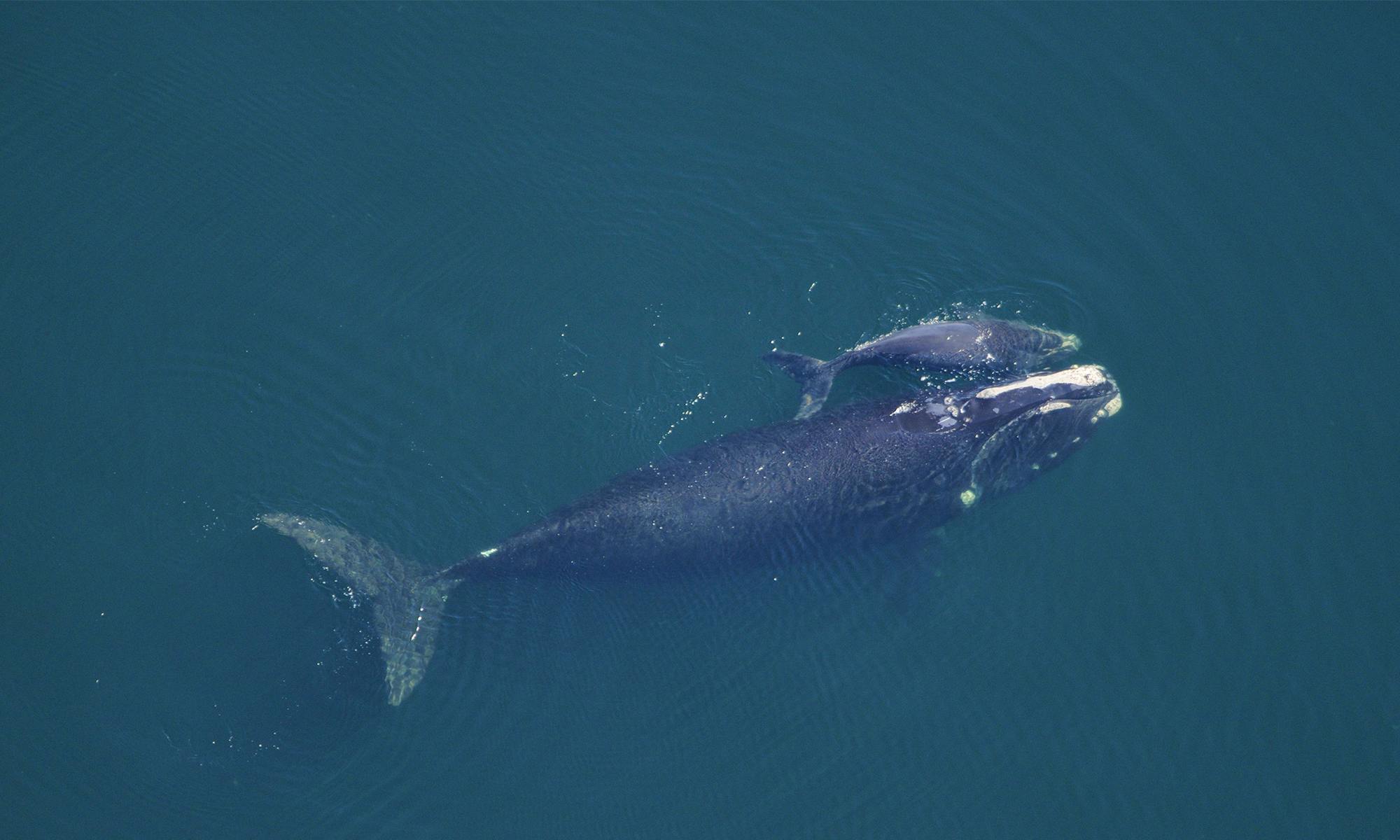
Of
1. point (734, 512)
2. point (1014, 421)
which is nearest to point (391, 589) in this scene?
point (734, 512)

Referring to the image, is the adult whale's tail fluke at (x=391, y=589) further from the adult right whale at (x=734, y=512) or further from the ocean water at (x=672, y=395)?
the ocean water at (x=672, y=395)

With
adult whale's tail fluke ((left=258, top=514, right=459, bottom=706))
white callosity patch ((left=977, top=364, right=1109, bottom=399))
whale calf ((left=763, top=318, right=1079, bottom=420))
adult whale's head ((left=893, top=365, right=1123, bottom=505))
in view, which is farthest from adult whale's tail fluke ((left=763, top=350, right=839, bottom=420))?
adult whale's tail fluke ((left=258, top=514, right=459, bottom=706))

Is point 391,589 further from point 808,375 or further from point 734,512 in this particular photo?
point 808,375

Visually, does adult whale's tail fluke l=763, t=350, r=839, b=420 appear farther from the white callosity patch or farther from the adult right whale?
the white callosity patch

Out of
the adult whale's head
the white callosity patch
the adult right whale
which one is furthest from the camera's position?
the white callosity patch

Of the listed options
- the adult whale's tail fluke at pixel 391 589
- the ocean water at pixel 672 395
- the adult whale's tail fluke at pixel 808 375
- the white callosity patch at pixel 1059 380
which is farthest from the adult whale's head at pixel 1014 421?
the adult whale's tail fluke at pixel 391 589

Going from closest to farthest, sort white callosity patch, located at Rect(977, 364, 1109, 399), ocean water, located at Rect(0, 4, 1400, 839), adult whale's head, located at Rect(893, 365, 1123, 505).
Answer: ocean water, located at Rect(0, 4, 1400, 839) < adult whale's head, located at Rect(893, 365, 1123, 505) < white callosity patch, located at Rect(977, 364, 1109, 399)
